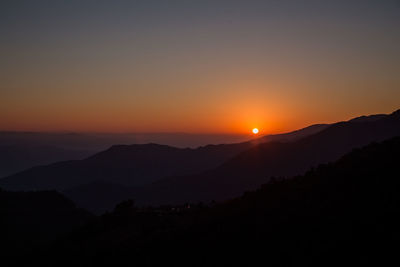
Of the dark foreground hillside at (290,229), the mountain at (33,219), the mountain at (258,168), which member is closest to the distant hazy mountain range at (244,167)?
the mountain at (258,168)

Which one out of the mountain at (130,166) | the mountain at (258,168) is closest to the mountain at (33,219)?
the mountain at (258,168)

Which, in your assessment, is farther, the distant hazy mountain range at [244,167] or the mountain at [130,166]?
the mountain at [130,166]

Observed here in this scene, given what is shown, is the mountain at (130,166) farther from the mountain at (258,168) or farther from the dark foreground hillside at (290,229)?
the dark foreground hillside at (290,229)

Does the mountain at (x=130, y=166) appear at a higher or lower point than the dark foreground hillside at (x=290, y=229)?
lower

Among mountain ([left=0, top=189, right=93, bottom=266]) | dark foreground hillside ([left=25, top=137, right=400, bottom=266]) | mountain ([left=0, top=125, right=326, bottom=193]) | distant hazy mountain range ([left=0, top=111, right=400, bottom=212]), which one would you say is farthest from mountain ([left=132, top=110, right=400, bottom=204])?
dark foreground hillside ([left=25, top=137, right=400, bottom=266])

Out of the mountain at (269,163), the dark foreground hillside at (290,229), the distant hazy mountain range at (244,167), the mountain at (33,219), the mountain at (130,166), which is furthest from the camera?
the mountain at (130,166)

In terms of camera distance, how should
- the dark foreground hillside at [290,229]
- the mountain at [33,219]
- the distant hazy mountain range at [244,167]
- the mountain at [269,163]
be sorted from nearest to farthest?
the dark foreground hillside at [290,229] < the mountain at [33,219] < the mountain at [269,163] < the distant hazy mountain range at [244,167]

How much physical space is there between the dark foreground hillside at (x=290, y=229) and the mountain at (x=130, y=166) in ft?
393

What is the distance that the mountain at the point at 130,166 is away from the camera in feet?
515

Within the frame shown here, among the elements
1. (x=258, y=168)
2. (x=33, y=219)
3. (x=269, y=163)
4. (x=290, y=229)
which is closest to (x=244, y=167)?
(x=258, y=168)

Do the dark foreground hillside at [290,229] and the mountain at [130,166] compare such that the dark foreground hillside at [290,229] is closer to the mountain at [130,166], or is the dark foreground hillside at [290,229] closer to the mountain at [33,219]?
the mountain at [33,219]

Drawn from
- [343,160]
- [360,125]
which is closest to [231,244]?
[343,160]

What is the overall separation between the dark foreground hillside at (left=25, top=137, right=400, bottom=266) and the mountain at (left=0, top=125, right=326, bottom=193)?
120m

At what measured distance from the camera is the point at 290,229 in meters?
14.4
